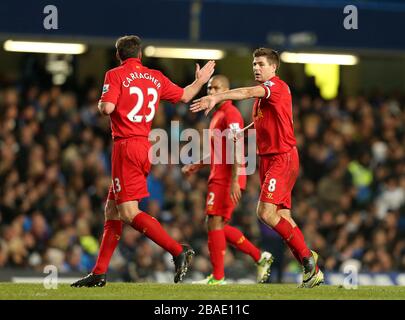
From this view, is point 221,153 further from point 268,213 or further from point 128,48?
point 128,48

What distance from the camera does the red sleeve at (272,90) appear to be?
37.6 ft

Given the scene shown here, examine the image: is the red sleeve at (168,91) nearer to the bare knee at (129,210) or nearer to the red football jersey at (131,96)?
the red football jersey at (131,96)

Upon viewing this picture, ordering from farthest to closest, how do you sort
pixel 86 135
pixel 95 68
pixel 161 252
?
pixel 95 68 < pixel 86 135 < pixel 161 252

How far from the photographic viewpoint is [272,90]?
11.5 meters

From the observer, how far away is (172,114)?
69.3 ft

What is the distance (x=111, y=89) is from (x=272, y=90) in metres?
1.63

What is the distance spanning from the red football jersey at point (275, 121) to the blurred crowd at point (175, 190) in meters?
4.96

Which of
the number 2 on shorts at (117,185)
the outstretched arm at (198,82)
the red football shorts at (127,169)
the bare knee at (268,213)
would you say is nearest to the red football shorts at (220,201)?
the bare knee at (268,213)

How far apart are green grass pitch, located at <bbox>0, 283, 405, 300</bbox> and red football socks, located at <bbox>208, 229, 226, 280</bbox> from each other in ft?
2.52

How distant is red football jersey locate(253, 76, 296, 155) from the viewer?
458 inches

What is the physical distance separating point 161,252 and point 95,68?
5.69 m

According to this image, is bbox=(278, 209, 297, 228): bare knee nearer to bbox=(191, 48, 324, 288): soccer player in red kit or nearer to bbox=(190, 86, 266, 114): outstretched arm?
bbox=(191, 48, 324, 288): soccer player in red kit
